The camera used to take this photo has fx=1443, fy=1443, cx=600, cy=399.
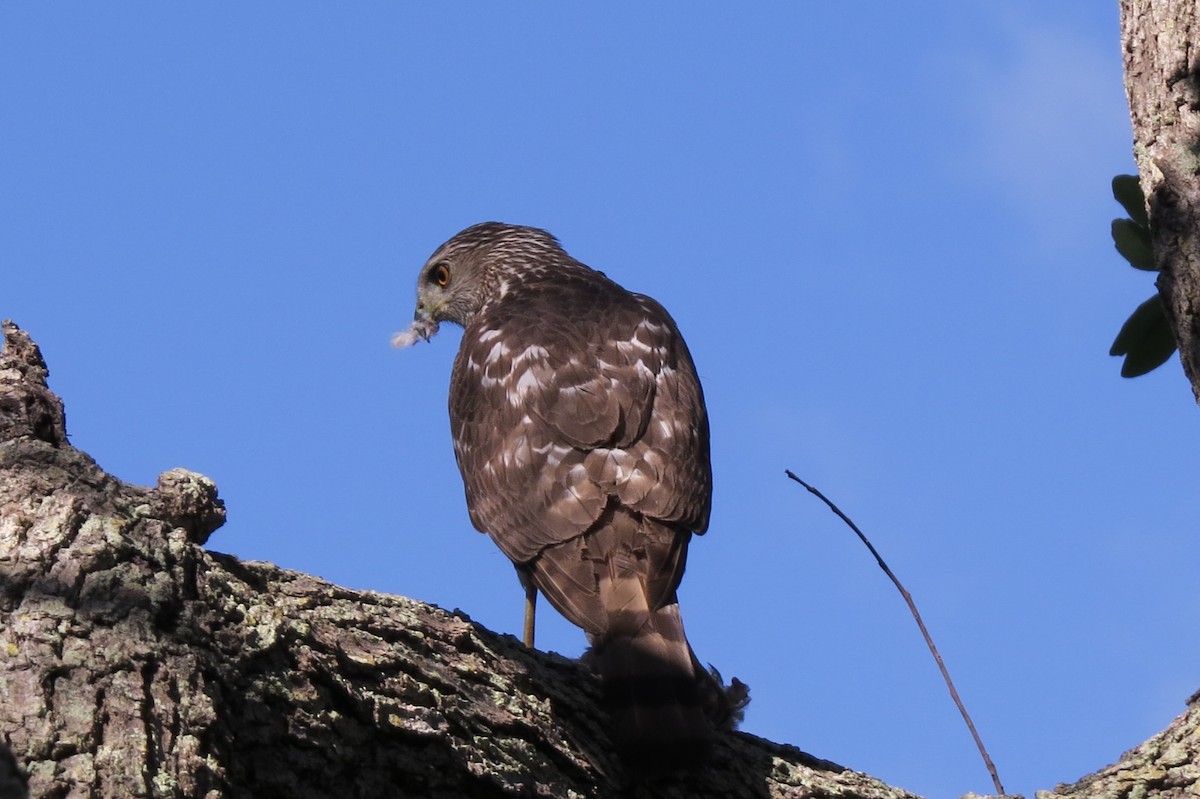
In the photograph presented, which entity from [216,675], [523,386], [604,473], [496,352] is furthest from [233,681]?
[496,352]

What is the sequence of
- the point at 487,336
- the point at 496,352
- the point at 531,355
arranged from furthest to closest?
1. the point at 487,336
2. the point at 496,352
3. the point at 531,355

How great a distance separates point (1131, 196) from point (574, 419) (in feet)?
6.20

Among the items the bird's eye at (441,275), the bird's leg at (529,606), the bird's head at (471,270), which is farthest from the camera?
the bird's eye at (441,275)

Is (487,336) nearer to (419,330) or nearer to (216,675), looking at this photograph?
(419,330)

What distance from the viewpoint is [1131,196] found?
4199 millimetres

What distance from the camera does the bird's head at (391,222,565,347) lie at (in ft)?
23.2

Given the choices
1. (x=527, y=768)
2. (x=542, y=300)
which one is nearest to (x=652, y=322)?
(x=542, y=300)

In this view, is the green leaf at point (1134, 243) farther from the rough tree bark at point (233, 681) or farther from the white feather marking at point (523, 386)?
the white feather marking at point (523, 386)

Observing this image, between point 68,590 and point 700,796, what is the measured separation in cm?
168

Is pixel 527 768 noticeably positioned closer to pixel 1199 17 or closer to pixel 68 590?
pixel 68 590

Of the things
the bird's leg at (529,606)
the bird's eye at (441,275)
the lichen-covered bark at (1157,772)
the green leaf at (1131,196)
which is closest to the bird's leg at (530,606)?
the bird's leg at (529,606)

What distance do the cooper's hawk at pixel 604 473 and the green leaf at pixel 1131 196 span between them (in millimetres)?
1554

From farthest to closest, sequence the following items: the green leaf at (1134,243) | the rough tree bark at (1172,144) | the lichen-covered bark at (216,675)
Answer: the green leaf at (1134,243) < the rough tree bark at (1172,144) < the lichen-covered bark at (216,675)

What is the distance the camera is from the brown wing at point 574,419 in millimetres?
4527
